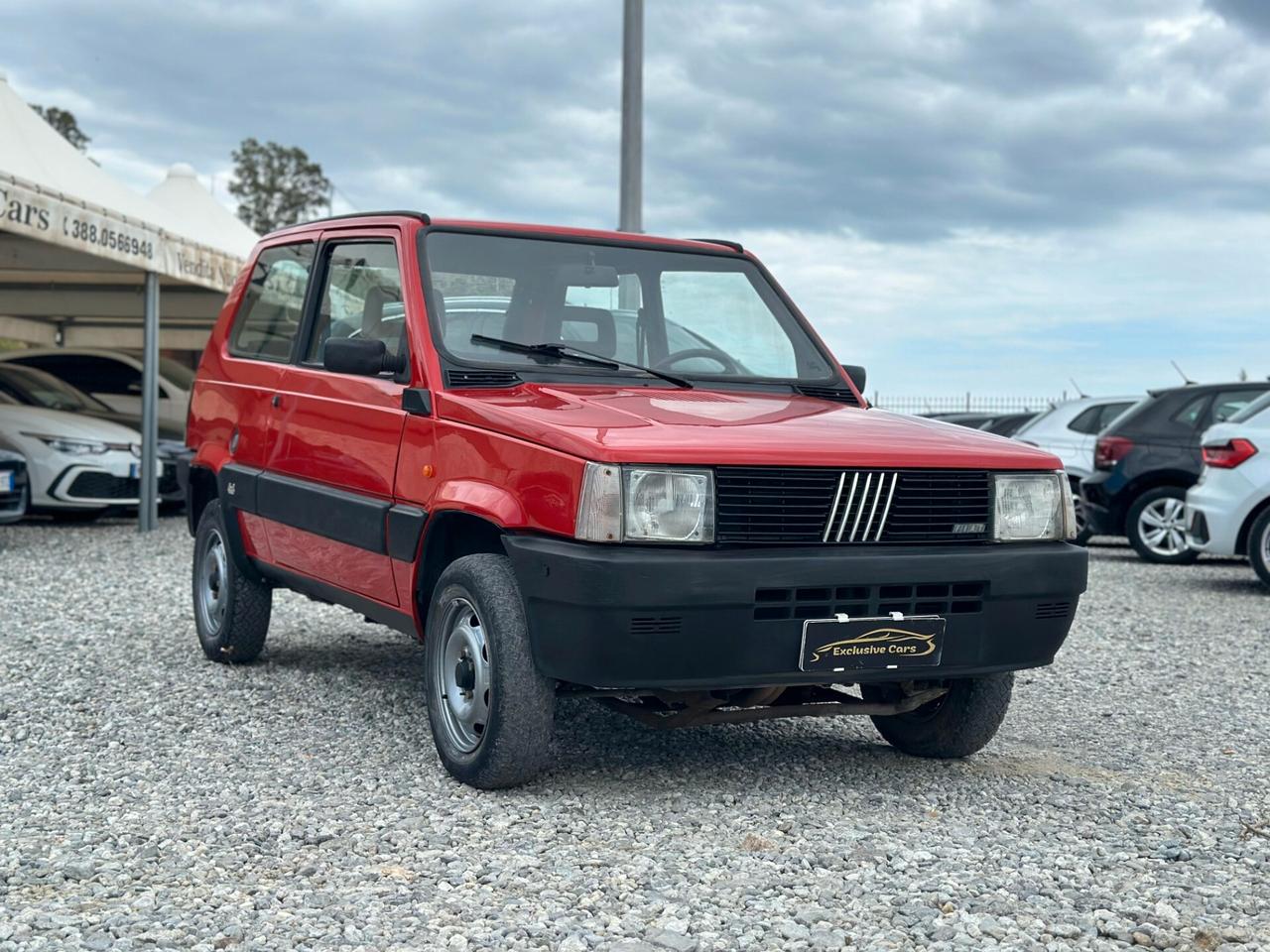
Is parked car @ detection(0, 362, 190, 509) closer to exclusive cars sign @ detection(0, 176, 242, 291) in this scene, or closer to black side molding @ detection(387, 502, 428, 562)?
exclusive cars sign @ detection(0, 176, 242, 291)

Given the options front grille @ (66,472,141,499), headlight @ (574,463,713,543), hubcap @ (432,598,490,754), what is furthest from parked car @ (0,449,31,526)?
headlight @ (574,463,713,543)

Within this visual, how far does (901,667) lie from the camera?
4.37 metres

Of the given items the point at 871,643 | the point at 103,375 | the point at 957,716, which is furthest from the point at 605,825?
the point at 103,375

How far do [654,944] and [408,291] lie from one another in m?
2.65

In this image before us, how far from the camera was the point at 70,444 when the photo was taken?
1403cm

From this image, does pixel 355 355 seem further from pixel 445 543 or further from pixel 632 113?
pixel 632 113

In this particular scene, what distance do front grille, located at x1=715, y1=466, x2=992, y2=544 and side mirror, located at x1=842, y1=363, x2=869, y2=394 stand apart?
1.26m

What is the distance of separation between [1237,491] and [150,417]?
32.6ft

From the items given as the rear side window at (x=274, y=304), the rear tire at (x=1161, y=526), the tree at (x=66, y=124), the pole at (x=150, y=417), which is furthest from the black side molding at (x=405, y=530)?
the tree at (x=66, y=124)

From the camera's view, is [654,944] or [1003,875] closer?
[654,944]

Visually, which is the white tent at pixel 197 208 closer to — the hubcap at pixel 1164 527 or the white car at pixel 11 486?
the white car at pixel 11 486

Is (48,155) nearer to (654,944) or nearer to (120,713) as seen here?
(120,713)

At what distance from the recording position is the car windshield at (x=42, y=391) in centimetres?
1465

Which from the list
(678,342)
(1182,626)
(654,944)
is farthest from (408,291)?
(1182,626)
